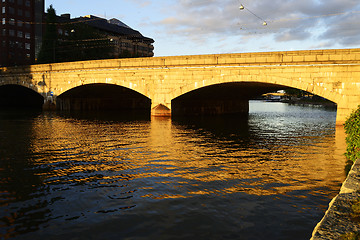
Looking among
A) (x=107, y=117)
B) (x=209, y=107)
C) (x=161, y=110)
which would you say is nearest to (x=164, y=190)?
(x=161, y=110)

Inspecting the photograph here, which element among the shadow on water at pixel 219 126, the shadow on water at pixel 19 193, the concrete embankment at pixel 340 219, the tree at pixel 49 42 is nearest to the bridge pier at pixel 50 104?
A: the shadow on water at pixel 219 126

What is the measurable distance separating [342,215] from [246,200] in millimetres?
3207

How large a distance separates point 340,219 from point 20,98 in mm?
71132

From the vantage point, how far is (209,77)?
107 feet

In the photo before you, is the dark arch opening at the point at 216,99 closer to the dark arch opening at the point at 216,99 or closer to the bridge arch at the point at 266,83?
the dark arch opening at the point at 216,99

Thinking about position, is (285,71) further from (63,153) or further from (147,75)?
(63,153)

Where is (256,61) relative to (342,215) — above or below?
above

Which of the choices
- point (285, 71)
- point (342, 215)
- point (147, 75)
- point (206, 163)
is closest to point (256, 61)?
point (285, 71)

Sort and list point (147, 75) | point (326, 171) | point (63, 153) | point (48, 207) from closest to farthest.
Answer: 1. point (48, 207)
2. point (326, 171)
3. point (63, 153)
4. point (147, 75)

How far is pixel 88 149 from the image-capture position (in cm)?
1670

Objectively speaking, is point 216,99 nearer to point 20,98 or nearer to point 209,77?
point 209,77

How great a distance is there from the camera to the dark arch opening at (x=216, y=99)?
37.0m

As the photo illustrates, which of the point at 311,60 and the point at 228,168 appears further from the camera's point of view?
the point at 311,60

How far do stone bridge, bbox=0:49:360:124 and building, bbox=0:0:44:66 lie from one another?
4937 centimetres
